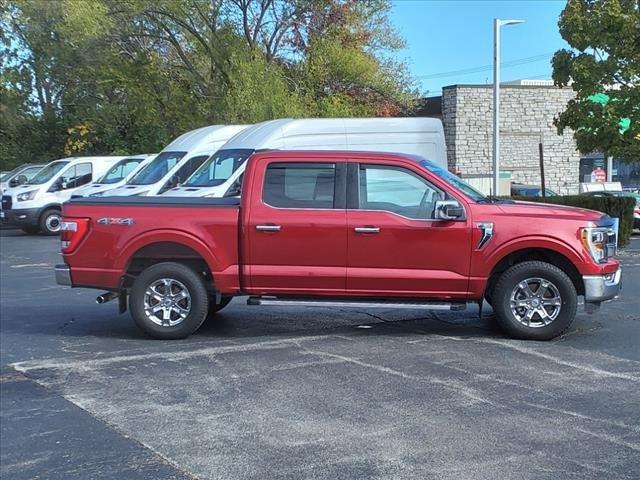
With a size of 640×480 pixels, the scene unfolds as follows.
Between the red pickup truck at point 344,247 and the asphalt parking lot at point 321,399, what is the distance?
45cm

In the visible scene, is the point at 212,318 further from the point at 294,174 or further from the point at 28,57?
the point at 28,57

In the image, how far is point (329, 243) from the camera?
7711 mm

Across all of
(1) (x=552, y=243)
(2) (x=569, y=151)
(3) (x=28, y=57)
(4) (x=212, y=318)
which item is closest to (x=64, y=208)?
(4) (x=212, y=318)

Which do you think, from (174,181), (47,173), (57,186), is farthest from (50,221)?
(174,181)

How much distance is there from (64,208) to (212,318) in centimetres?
223

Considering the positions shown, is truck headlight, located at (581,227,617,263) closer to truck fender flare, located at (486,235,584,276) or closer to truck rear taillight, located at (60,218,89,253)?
truck fender flare, located at (486,235,584,276)

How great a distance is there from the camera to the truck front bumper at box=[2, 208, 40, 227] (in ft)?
71.8

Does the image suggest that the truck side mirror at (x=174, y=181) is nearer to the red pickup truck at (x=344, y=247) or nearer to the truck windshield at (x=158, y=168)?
the truck windshield at (x=158, y=168)

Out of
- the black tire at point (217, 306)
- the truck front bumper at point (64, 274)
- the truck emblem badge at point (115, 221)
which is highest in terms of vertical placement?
the truck emblem badge at point (115, 221)

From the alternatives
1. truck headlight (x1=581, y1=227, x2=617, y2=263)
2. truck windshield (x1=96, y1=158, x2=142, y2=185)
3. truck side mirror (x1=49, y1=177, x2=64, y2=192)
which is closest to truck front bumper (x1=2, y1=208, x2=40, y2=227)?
truck side mirror (x1=49, y1=177, x2=64, y2=192)

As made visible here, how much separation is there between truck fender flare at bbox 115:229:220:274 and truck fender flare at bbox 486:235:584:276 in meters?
2.87

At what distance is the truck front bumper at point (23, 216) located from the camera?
21.9m

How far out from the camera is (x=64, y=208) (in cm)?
809

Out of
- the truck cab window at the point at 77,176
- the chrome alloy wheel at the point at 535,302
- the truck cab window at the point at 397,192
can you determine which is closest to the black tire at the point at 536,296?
the chrome alloy wheel at the point at 535,302
